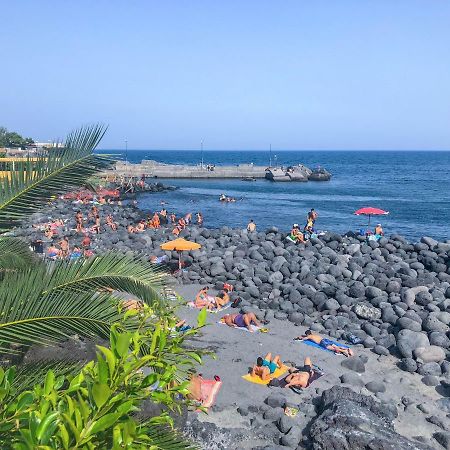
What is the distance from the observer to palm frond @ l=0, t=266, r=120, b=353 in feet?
13.6

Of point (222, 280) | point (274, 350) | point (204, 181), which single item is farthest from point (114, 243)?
point (204, 181)

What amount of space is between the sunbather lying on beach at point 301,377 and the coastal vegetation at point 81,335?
485 cm

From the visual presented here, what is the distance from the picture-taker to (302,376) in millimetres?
10086

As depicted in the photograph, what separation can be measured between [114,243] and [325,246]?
9.66 metres

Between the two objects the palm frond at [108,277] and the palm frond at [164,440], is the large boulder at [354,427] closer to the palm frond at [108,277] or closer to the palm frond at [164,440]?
the palm frond at [108,277]

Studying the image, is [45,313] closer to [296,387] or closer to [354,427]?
[354,427]

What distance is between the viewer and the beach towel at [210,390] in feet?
30.5

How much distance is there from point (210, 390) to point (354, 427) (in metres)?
2.97

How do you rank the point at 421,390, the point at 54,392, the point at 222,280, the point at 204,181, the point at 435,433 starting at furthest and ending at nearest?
the point at 204,181
the point at 222,280
the point at 421,390
the point at 435,433
the point at 54,392

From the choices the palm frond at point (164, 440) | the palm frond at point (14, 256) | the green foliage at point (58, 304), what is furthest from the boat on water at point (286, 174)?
the palm frond at point (164, 440)

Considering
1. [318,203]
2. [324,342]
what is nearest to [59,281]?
[324,342]

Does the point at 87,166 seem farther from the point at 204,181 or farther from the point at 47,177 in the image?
the point at 204,181

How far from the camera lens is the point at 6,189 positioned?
4.84 m

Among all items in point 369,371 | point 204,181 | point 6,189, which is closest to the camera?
point 6,189
